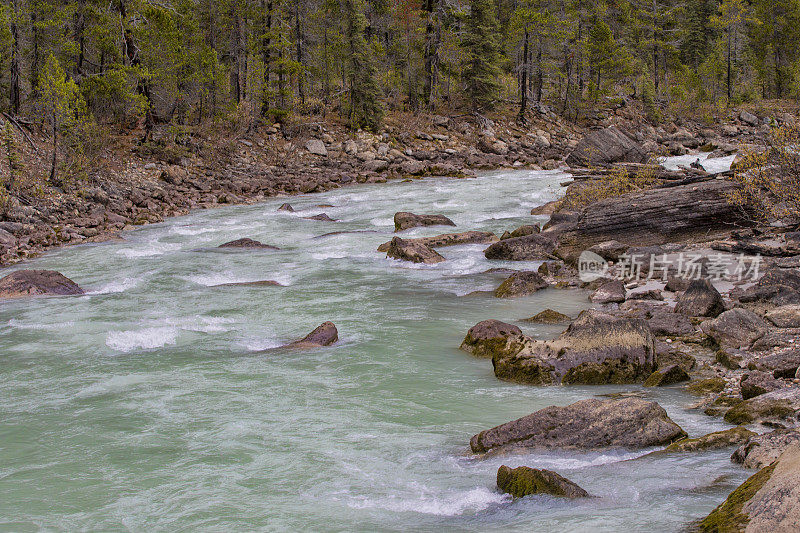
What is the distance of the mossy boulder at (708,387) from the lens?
7.68m

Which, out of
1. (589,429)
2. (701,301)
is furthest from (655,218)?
(589,429)

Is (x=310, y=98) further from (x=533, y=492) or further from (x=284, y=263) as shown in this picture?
(x=533, y=492)

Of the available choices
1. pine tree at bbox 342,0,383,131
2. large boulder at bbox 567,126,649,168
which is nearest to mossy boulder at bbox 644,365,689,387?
large boulder at bbox 567,126,649,168

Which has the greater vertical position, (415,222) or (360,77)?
(360,77)

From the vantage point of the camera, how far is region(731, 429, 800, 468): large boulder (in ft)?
17.4

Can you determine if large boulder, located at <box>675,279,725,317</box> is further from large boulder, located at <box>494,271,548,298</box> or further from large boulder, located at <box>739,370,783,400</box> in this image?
large boulder, located at <box>494,271,548,298</box>

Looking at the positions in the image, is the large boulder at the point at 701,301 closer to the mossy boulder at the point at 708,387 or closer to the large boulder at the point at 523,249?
the mossy boulder at the point at 708,387

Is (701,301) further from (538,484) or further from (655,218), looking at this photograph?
(538,484)

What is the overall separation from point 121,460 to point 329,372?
3.19m

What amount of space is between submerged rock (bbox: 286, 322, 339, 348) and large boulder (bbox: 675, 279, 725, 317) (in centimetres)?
556

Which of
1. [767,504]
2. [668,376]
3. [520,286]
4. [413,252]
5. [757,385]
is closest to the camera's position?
[767,504]

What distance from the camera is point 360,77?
132ft

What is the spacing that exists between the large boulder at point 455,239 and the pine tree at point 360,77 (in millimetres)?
22293

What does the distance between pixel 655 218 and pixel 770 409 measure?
9515mm
